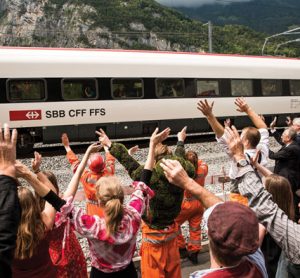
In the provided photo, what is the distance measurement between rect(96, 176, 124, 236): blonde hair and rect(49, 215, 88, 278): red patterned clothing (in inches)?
15.5

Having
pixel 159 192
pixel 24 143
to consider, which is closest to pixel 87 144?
pixel 24 143

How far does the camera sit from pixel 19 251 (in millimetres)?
2893

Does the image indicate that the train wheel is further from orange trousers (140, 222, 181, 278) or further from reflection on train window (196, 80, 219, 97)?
orange trousers (140, 222, 181, 278)

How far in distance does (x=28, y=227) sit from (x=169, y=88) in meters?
13.4

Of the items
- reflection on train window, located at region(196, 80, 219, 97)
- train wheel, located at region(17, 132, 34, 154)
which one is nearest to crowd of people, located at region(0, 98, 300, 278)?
train wheel, located at region(17, 132, 34, 154)

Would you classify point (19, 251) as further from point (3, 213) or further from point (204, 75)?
point (204, 75)

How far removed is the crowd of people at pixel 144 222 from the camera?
2.22 m

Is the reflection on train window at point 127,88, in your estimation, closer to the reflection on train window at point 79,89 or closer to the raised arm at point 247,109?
the reflection on train window at point 79,89

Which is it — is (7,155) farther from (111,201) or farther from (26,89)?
(26,89)

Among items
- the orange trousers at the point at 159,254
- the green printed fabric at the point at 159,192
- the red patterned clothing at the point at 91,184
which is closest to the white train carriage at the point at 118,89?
the red patterned clothing at the point at 91,184

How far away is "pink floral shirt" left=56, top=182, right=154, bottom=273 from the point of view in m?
3.10

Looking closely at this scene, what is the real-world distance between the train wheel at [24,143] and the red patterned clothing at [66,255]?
33.6ft

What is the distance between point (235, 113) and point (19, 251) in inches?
610

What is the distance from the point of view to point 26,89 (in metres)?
13.5
